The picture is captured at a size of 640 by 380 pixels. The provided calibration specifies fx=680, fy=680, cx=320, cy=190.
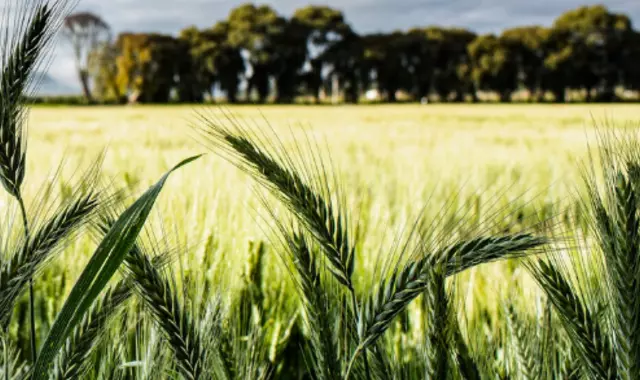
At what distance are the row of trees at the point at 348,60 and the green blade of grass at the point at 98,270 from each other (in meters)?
51.0

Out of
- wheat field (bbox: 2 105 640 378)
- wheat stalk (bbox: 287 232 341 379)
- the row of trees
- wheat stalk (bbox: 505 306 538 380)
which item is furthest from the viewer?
the row of trees

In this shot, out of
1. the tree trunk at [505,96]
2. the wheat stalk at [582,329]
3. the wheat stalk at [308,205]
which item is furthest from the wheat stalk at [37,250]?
the tree trunk at [505,96]

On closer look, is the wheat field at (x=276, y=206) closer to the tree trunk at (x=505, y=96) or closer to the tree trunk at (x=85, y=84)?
the tree trunk at (x=85, y=84)

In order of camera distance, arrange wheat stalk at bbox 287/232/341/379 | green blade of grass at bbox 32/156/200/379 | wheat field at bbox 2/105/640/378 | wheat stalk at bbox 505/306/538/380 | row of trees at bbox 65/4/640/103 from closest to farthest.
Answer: green blade of grass at bbox 32/156/200/379 < wheat stalk at bbox 287/232/341/379 < wheat stalk at bbox 505/306/538/380 < wheat field at bbox 2/105/640/378 < row of trees at bbox 65/4/640/103

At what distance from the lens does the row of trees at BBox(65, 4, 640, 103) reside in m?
51.7

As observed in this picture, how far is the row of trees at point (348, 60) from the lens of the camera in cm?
5166

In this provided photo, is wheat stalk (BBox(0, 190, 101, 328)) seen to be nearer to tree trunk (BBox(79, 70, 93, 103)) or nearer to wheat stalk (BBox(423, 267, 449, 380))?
wheat stalk (BBox(423, 267, 449, 380))

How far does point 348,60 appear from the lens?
56.1m

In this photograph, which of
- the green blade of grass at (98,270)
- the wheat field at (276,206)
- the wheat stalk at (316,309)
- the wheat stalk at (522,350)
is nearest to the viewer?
the green blade of grass at (98,270)

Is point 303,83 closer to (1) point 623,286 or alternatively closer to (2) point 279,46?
(2) point 279,46

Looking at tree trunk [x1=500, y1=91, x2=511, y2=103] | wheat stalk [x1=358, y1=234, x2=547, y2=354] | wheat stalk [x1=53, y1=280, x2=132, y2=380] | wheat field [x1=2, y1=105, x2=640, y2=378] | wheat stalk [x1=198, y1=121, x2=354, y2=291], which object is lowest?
tree trunk [x1=500, y1=91, x2=511, y2=103]

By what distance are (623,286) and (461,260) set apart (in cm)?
12

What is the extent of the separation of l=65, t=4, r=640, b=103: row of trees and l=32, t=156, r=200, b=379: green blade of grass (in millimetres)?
51023

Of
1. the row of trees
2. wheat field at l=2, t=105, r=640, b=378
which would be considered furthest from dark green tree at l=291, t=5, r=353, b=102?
wheat field at l=2, t=105, r=640, b=378
